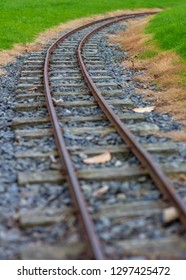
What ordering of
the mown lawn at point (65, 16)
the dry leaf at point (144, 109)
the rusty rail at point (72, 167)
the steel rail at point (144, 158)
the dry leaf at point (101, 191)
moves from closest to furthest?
the rusty rail at point (72, 167), the steel rail at point (144, 158), the dry leaf at point (101, 191), the dry leaf at point (144, 109), the mown lawn at point (65, 16)

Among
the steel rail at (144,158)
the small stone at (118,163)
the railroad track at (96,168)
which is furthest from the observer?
the small stone at (118,163)

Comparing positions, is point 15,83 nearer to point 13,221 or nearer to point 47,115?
point 47,115

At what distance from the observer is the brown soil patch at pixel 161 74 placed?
10055 millimetres

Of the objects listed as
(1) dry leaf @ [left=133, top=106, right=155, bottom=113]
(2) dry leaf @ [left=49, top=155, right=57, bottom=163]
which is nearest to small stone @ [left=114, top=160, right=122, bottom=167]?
(2) dry leaf @ [left=49, top=155, right=57, bottom=163]

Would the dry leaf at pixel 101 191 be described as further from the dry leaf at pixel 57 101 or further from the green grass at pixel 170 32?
the green grass at pixel 170 32

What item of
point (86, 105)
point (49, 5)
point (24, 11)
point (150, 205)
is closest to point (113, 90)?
point (86, 105)

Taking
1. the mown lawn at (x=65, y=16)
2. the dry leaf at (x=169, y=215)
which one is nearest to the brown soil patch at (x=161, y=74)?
the mown lawn at (x=65, y=16)

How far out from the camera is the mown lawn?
54.1 feet

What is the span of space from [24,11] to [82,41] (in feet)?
29.6

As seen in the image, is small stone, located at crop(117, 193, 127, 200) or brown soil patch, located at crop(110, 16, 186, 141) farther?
brown soil patch, located at crop(110, 16, 186, 141)

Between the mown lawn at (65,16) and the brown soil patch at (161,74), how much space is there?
0.46 metres

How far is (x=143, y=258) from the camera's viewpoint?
16.0ft

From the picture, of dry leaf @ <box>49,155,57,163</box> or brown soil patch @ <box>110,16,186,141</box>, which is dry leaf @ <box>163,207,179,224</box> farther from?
brown soil patch @ <box>110,16,186,141</box>

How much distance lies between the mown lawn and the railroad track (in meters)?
4.60
